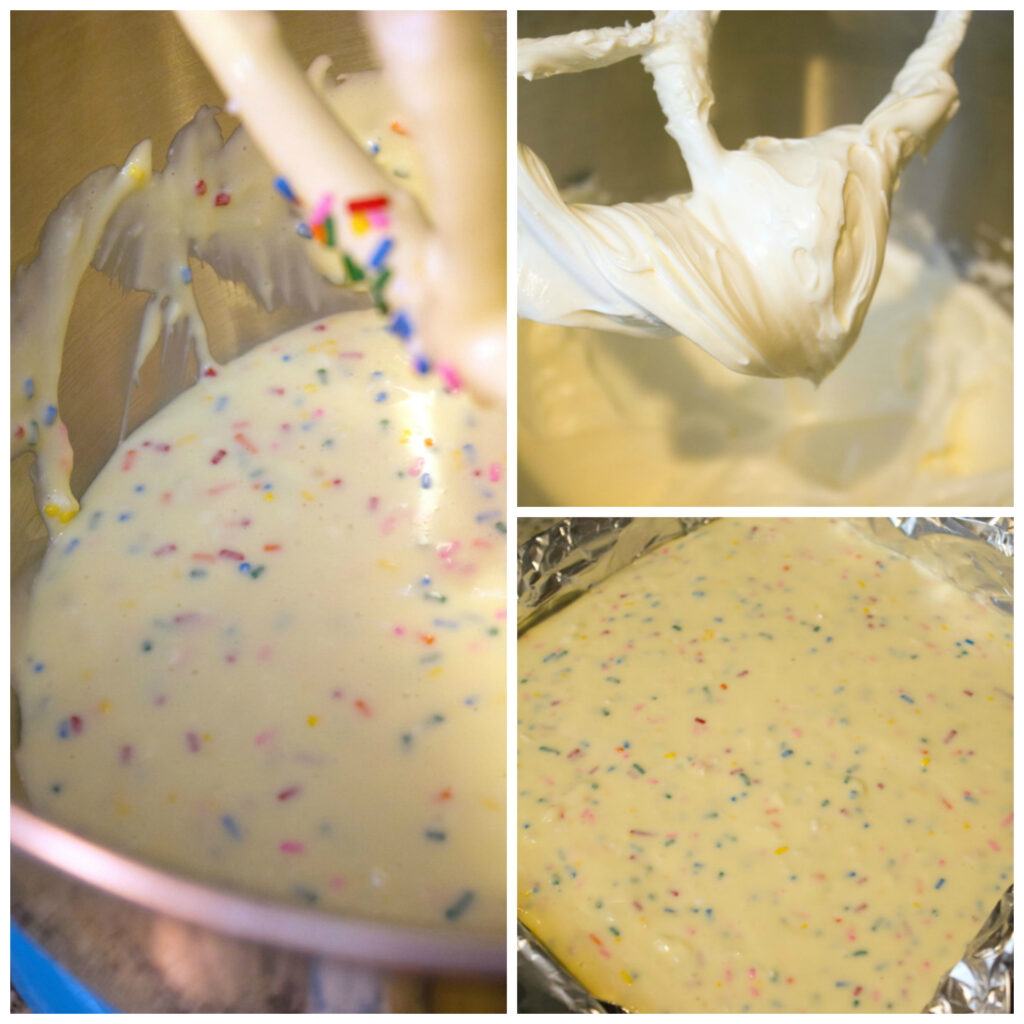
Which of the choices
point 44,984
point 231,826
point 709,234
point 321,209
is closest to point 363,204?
point 321,209

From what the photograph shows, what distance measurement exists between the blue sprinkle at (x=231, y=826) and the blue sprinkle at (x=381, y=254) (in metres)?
0.46

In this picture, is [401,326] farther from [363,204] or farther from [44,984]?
[44,984]

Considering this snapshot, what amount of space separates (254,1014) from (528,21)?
0.82 m

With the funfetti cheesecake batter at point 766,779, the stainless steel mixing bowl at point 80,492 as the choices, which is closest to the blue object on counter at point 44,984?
the stainless steel mixing bowl at point 80,492

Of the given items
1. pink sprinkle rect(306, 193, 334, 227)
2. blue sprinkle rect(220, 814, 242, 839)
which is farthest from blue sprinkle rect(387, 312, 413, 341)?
blue sprinkle rect(220, 814, 242, 839)

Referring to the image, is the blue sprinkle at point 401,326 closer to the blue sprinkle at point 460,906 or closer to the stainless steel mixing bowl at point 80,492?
the stainless steel mixing bowl at point 80,492

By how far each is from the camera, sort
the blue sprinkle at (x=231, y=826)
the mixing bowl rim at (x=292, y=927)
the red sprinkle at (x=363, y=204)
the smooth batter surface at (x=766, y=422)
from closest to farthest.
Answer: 1. the mixing bowl rim at (x=292, y=927)
2. the blue sprinkle at (x=231, y=826)
3. the red sprinkle at (x=363, y=204)
4. the smooth batter surface at (x=766, y=422)

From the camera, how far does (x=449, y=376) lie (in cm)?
81

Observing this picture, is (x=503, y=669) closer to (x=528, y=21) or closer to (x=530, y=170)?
(x=530, y=170)

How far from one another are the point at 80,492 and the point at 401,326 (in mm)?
324

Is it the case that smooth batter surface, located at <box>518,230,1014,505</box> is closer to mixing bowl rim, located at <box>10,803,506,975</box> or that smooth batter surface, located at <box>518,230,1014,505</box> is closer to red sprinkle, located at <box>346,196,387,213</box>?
red sprinkle, located at <box>346,196,387,213</box>

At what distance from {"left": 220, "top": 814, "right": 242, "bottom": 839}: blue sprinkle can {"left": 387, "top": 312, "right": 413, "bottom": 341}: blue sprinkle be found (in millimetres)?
459

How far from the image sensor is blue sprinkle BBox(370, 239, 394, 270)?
0.74 m

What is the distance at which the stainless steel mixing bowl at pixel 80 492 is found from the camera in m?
0.47
